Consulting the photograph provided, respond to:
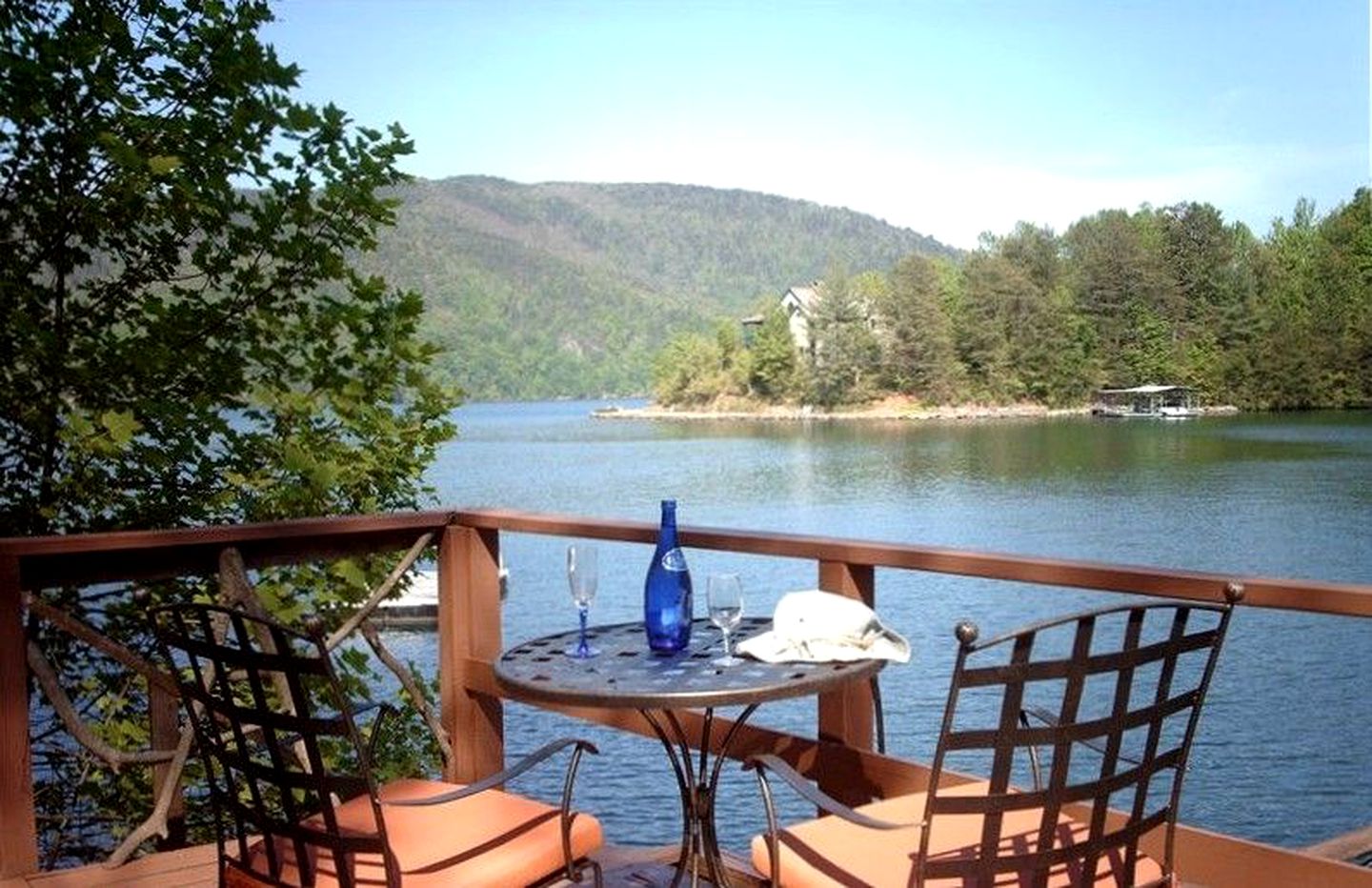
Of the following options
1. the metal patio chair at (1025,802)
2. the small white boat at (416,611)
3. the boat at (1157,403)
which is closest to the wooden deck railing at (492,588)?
the metal patio chair at (1025,802)

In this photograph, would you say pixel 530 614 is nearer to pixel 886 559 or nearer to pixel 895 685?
pixel 895 685

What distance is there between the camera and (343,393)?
16.8 feet

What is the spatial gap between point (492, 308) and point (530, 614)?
49215mm

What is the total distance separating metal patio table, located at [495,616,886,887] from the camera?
7.32ft

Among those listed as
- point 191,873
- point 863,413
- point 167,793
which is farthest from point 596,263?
point 191,873

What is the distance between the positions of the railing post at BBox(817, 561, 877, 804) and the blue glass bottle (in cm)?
50

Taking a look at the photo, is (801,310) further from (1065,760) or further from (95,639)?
(1065,760)

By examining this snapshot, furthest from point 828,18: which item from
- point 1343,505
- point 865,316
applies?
point 1343,505

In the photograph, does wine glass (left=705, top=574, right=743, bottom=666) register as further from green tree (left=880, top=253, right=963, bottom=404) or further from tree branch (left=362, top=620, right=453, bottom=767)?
green tree (left=880, top=253, right=963, bottom=404)

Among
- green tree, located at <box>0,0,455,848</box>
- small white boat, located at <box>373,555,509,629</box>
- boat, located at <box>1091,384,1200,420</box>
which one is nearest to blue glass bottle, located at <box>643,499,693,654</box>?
green tree, located at <box>0,0,455,848</box>

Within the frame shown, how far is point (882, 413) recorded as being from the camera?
238ft

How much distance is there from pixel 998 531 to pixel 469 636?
2918 cm

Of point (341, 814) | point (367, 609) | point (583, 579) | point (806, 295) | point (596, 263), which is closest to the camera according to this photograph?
point (341, 814)

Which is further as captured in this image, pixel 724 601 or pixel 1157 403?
pixel 1157 403
